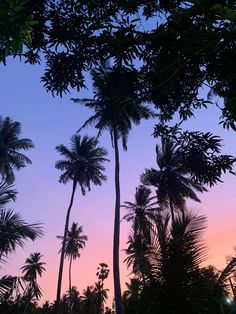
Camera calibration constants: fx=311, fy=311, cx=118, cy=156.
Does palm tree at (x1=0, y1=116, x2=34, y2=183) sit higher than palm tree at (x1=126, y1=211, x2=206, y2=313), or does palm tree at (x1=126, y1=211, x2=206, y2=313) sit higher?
palm tree at (x1=0, y1=116, x2=34, y2=183)

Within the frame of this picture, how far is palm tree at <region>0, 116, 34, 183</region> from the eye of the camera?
36.3 meters

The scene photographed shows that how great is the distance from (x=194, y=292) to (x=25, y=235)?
390cm

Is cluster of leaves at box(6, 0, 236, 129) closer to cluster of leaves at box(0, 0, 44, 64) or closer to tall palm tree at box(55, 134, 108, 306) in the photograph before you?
cluster of leaves at box(0, 0, 44, 64)

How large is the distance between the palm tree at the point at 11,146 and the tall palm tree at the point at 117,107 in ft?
43.3

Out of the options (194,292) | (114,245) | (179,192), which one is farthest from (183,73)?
(179,192)

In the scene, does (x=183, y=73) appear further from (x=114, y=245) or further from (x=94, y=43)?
(x=114, y=245)

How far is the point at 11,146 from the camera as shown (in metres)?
37.3

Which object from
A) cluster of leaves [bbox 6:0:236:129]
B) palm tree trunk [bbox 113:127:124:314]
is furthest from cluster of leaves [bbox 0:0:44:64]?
palm tree trunk [bbox 113:127:124:314]

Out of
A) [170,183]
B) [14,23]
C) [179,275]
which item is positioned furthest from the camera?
[170,183]

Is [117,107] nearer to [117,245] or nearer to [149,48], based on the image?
[149,48]

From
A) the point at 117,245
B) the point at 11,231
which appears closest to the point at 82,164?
the point at 117,245

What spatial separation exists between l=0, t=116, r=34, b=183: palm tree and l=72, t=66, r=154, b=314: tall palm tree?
43.3ft

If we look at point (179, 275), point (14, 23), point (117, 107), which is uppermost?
point (117, 107)

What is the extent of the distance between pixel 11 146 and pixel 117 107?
30.6 meters
